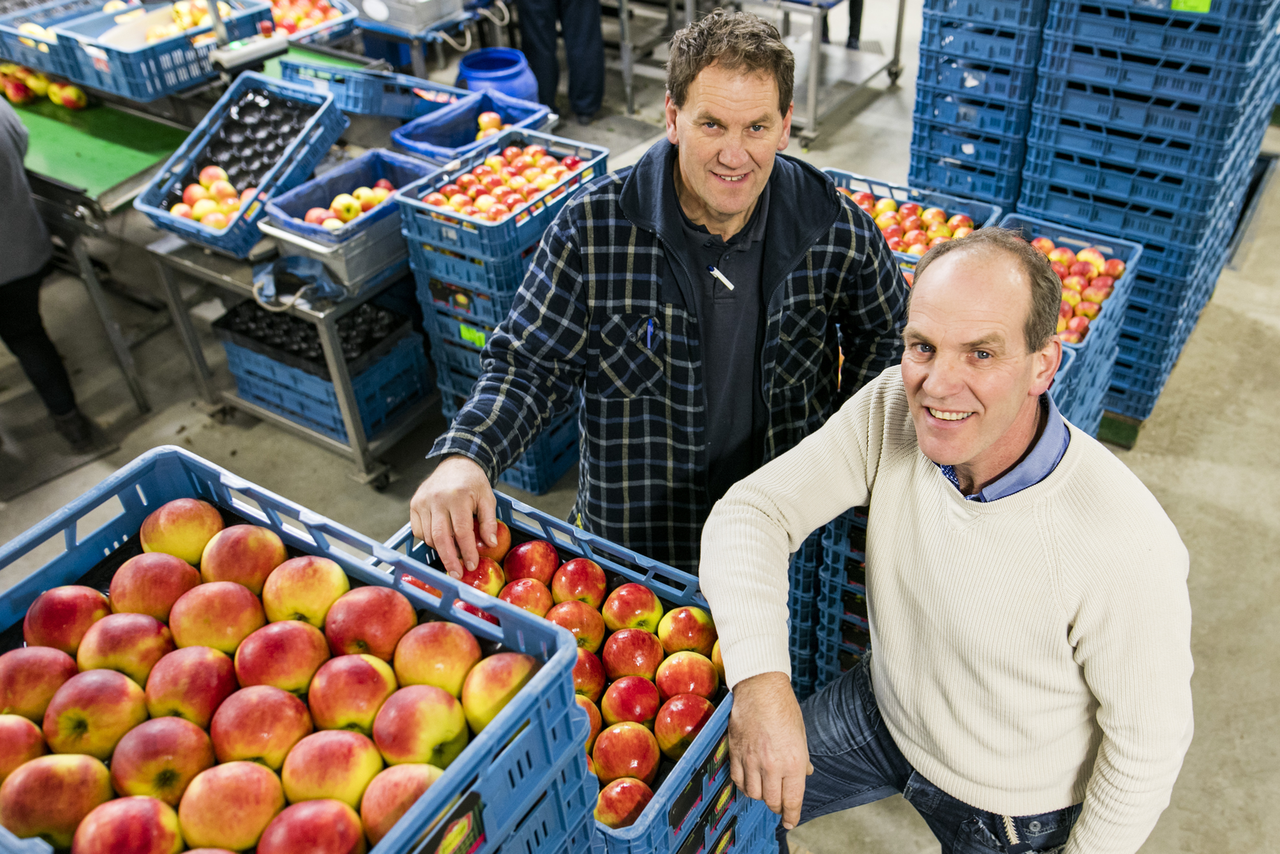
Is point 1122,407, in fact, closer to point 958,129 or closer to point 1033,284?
point 958,129

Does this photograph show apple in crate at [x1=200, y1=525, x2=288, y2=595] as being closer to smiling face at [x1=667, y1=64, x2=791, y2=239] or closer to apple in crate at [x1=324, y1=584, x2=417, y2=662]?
apple in crate at [x1=324, y1=584, x2=417, y2=662]

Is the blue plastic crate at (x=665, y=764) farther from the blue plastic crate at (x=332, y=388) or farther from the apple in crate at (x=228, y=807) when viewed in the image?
the blue plastic crate at (x=332, y=388)

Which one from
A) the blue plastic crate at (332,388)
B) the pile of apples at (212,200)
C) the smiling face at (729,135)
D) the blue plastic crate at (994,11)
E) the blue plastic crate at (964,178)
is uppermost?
the smiling face at (729,135)

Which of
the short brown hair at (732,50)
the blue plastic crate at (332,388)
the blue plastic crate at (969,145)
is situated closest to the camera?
the short brown hair at (732,50)

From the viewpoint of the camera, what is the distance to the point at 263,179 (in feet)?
12.9

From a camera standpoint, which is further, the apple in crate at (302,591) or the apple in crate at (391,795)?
the apple in crate at (302,591)

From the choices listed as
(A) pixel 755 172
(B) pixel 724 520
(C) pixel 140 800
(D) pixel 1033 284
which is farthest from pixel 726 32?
(C) pixel 140 800

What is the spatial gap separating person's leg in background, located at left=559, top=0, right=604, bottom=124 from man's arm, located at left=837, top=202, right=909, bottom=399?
509 cm

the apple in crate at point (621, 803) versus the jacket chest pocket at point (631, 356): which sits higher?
the jacket chest pocket at point (631, 356)

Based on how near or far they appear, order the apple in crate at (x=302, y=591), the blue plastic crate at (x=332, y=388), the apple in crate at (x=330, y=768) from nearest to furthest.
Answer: the apple in crate at (x=330, y=768)
the apple in crate at (x=302, y=591)
the blue plastic crate at (x=332, y=388)

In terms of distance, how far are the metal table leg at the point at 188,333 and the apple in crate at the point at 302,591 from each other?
11.0 ft

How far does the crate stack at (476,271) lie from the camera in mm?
3566

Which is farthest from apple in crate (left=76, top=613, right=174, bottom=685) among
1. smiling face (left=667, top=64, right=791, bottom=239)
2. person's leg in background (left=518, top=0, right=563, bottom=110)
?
person's leg in background (left=518, top=0, right=563, bottom=110)

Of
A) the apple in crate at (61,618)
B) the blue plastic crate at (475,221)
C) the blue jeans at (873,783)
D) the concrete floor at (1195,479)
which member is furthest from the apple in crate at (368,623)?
the blue plastic crate at (475,221)
